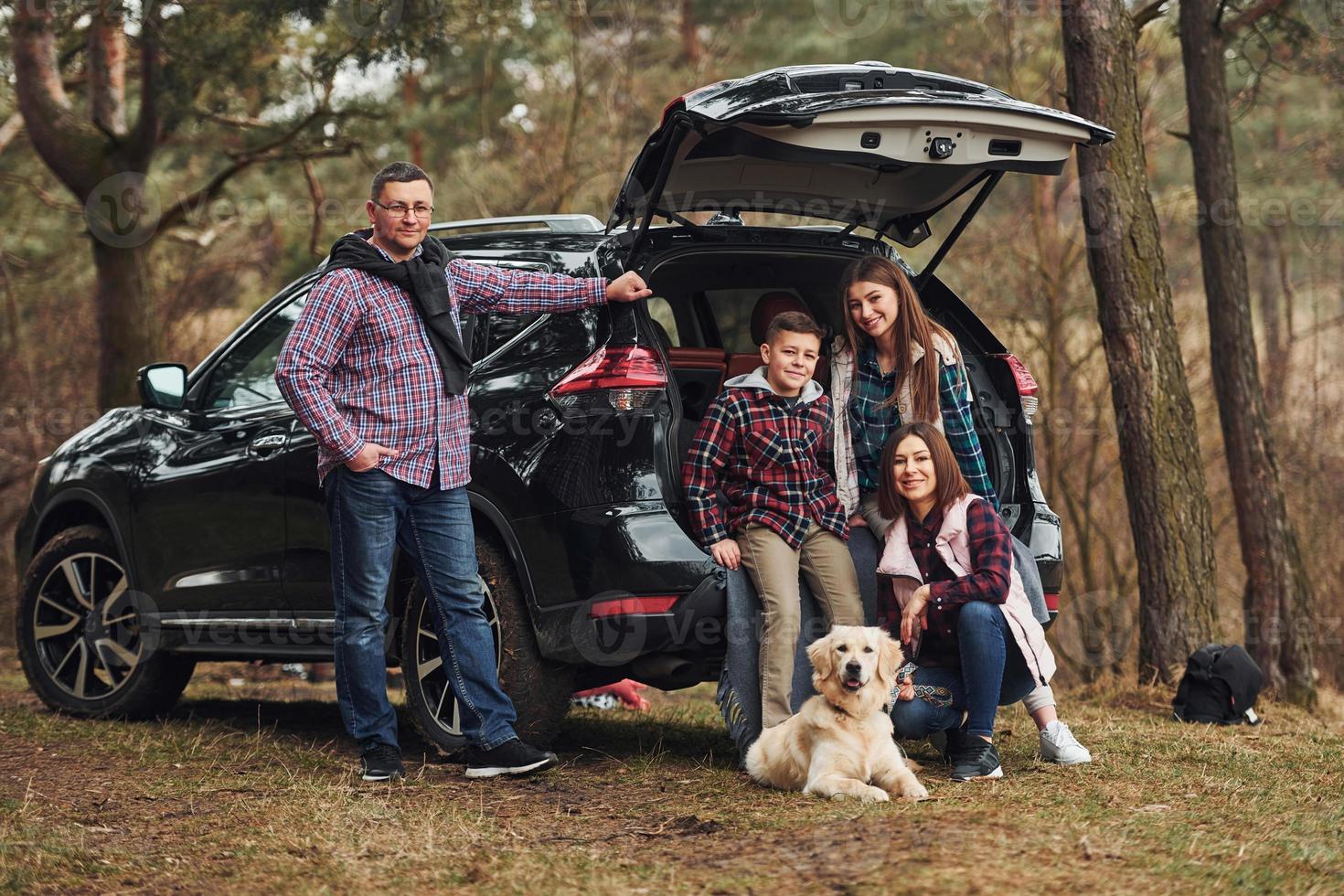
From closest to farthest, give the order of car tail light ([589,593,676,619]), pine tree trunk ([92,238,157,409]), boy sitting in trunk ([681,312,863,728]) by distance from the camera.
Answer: car tail light ([589,593,676,619])
boy sitting in trunk ([681,312,863,728])
pine tree trunk ([92,238,157,409])

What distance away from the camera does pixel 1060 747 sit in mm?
5250

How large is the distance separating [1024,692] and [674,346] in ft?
6.68

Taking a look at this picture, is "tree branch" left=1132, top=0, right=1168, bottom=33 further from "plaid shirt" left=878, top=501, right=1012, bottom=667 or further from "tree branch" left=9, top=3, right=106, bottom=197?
"tree branch" left=9, top=3, right=106, bottom=197

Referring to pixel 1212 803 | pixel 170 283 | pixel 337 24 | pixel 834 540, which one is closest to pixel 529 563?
pixel 834 540

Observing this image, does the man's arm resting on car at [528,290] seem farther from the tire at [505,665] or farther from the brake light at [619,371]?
the tire at [505,665]

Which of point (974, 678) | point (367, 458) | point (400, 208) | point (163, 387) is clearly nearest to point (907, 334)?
point (974, 678)

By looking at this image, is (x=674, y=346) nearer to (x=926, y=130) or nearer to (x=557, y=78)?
(x=926, y=130)

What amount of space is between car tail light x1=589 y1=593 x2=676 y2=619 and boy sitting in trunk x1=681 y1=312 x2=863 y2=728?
234 millimetres

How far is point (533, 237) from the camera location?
5.73 meters

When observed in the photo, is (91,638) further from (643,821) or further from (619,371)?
(643,821)

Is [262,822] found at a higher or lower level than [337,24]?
lower

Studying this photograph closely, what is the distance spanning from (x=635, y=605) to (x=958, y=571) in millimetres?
1175

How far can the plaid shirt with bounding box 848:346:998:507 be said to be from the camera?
17.1ft

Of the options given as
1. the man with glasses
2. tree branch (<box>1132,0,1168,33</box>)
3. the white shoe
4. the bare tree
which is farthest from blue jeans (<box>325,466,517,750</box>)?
the bare tree
